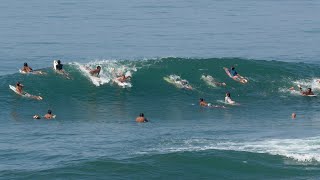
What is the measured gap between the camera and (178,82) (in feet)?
209

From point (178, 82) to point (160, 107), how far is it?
5426 mm

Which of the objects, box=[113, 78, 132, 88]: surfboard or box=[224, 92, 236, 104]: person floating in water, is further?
box=[113, 78, 132, 88]: surfboard

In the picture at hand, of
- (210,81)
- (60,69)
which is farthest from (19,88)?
(210,81)

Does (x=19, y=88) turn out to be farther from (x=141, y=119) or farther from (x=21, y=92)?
(x=141, y=119)

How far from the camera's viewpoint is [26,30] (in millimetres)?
103750

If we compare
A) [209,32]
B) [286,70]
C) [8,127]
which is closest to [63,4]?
[209,32]

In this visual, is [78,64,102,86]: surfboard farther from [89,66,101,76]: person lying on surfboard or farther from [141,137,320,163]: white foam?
[141,137,320,163]: white foam

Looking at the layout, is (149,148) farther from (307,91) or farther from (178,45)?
(178,45)

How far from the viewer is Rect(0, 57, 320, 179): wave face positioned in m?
43.7

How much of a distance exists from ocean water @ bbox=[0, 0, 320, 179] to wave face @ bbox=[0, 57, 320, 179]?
0.07 m

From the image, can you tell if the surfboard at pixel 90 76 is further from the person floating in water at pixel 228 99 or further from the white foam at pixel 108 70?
the person floating in water at pixel 228 99

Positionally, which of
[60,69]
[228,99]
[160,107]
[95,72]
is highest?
[60,69]

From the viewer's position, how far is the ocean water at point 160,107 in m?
43.9

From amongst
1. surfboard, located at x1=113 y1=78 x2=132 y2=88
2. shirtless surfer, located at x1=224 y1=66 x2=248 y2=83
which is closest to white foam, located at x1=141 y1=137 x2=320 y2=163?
surfboard, located at x1=113 y1=78 x2=132 y2=88
